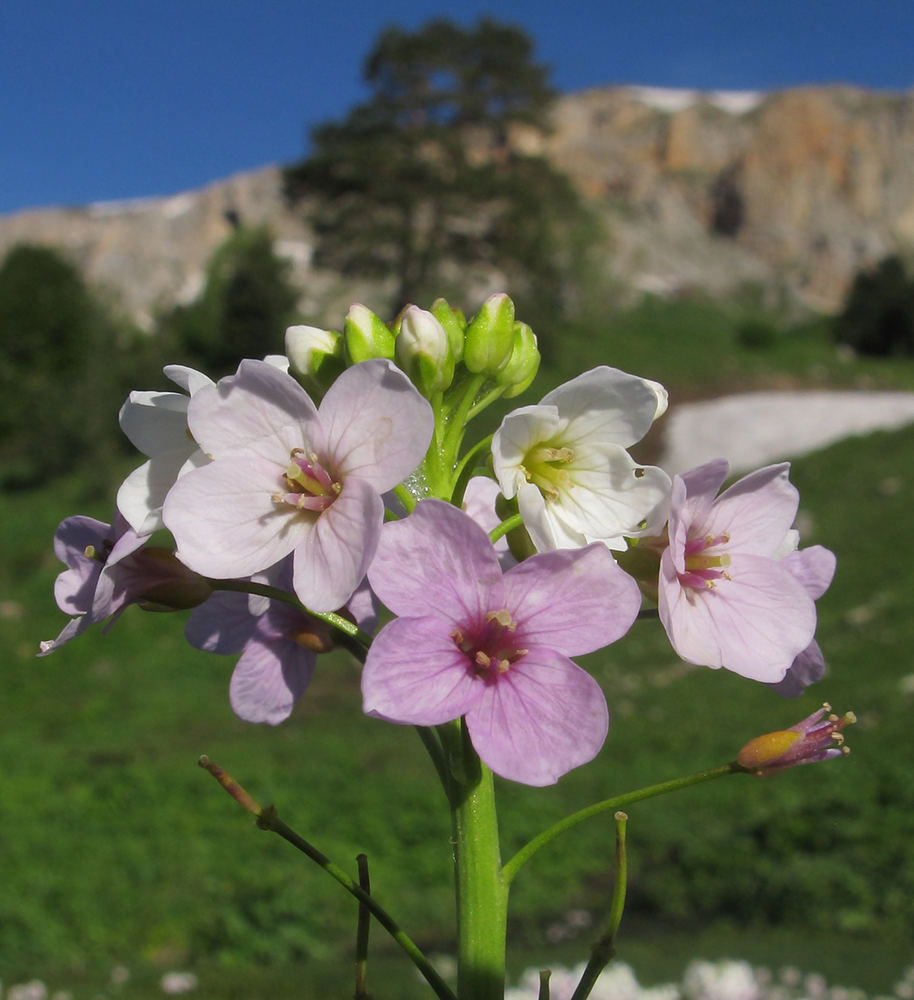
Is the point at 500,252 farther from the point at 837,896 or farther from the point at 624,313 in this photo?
the point at 837,896

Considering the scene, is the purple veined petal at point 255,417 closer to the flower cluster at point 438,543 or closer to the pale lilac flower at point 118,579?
the flower cluster at point 438,543

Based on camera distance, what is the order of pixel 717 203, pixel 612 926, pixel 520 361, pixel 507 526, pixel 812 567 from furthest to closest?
1. pixel 717 203
2. pixel 520 361
3. pixel 812 567
4. pixel 507 526
5. pixel 612 926

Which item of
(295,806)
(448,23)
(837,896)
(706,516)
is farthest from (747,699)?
(448,23)

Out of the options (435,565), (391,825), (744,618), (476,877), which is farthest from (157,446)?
(391,825)

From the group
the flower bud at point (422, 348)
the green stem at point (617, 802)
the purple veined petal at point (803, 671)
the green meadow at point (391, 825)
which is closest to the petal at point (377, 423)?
the flower bud at point (422, 348)

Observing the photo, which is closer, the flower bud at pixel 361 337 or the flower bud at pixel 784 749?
the flower bud at pixel 784 749

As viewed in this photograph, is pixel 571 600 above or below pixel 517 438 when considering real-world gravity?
below

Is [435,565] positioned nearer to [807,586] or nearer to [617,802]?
[617,802]
